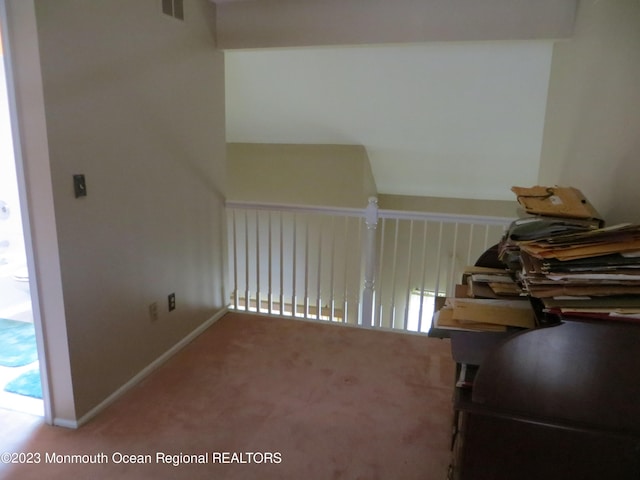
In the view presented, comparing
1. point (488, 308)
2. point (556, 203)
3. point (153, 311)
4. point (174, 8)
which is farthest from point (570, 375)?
point (174, 8)

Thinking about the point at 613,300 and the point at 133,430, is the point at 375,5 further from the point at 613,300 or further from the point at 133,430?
the point at 133,430

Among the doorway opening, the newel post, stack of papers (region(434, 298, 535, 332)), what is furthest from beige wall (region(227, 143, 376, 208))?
stack of papers (region(434, 298, 535, 332))

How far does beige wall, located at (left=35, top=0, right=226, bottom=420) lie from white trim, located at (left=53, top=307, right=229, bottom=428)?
0.09 ft

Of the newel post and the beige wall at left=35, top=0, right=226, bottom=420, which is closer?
the beige wall at left=35, top=0, right=226, bottom=420

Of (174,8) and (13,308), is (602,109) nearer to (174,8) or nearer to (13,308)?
(174,8)

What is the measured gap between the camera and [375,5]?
2627 mm

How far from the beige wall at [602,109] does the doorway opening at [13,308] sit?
2.73m

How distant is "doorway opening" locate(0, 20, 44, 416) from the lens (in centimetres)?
228

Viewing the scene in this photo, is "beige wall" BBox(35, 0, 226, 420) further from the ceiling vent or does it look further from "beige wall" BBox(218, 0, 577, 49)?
"beige wall" BBox(218, 0, 577, 49)

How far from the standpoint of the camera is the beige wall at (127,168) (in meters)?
1.83

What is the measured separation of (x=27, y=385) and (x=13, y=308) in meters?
1.33

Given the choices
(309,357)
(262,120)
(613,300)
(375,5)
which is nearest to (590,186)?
(613,300)

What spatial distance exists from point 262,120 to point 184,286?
217 centimetres

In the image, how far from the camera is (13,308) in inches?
133
